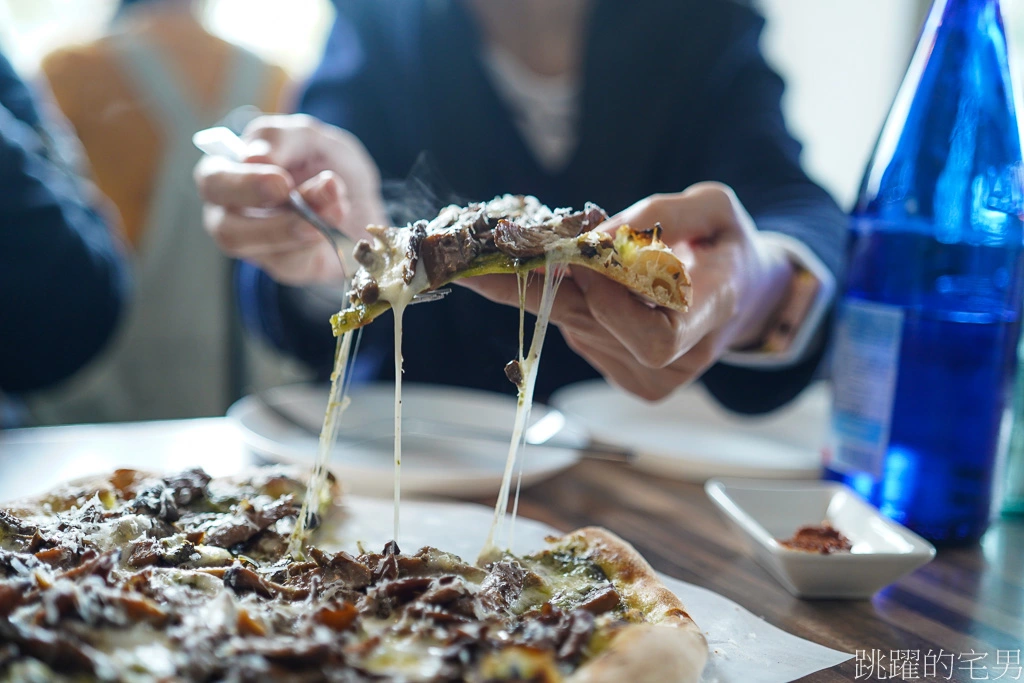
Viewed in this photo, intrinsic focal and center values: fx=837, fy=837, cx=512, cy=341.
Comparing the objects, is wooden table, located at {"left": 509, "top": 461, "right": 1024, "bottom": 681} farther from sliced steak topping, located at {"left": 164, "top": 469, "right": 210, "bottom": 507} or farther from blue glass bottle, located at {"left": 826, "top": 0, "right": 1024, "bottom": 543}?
sliced steak topping, located at {"left": 164, "top": 469, "right": 210, "bottom": 507}

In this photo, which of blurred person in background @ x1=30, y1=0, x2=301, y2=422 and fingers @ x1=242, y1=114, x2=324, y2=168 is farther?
blurred person in background @ x1=30, y1=0, x2=301, y2=422

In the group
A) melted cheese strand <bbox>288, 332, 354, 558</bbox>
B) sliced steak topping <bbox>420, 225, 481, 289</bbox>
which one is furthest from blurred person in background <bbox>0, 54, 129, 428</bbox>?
sliced steak topping <bbox>420, 225, 481, 289</bbox>

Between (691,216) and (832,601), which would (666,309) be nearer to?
(691,216)

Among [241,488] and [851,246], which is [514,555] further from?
[851,246]

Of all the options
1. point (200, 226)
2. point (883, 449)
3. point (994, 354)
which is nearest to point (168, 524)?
point (883, 449)

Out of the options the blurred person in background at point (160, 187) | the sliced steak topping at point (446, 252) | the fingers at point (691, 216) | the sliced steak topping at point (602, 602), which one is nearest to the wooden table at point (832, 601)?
the sliced steak topping at point (602, 602)

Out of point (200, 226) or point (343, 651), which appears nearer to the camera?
point (343, 651)

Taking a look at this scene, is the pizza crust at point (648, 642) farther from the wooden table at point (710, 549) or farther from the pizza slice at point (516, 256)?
the pizza slice at point (516, 256)
